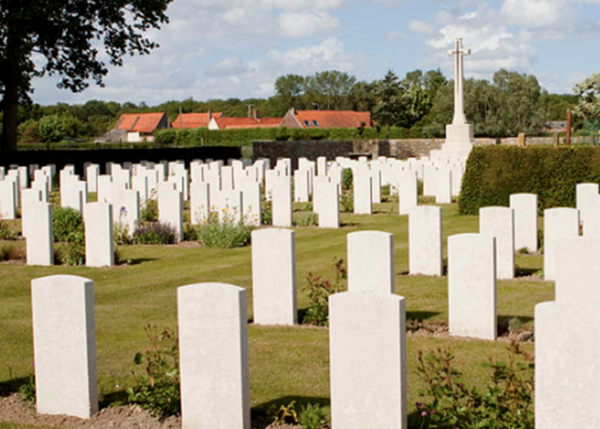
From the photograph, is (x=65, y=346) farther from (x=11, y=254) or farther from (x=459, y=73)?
(x=459, y=73)

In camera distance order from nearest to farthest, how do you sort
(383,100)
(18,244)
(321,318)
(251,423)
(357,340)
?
(357,340) → (251,423) → (321,318) → (18,244) → (383,100)

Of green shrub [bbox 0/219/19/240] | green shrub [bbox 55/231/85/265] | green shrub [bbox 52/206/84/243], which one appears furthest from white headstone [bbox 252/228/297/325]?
green shrub [bbox 0/219/19/240]

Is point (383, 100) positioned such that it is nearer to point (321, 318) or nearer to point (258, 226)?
point (258, 226)

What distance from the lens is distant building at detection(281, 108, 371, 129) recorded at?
8350 cm

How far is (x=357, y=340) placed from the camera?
15.6 ft

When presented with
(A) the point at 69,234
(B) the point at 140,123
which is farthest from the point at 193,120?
(A) the point at 69,234

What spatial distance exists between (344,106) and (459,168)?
82.2 meters

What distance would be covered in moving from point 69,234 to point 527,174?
943 cm

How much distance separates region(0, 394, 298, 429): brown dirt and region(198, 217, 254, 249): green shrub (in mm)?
8128

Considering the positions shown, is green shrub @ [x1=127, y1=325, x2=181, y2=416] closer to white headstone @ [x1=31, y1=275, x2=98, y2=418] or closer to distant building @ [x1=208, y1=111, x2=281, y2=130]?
white headstone @ [x1=31, y1=275, x2=98, y2=418]

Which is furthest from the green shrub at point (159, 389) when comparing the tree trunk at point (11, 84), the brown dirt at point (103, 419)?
the tree trunk at point (11, 84)

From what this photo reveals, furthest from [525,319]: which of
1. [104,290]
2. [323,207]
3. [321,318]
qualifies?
[323,207]

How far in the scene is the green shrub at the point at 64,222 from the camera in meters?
14.5

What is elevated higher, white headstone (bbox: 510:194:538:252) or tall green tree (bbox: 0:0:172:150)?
tall green tree (bbox: 0:0:172:150)
